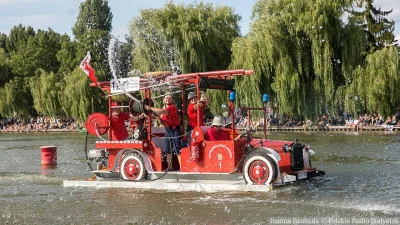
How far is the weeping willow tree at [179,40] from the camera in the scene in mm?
42441

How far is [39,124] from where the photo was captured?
66250mm

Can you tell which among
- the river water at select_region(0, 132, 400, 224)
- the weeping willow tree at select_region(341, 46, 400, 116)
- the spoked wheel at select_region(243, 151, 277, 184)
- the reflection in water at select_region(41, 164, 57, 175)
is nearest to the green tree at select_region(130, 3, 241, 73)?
the weeping willow tree at select_region(341, 46, 400, 116)

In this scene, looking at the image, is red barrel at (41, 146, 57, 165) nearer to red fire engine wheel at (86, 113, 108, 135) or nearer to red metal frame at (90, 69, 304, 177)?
red fire engine wheel at (86, 113, 108, 135)

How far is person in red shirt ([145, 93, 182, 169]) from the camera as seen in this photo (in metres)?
15.2

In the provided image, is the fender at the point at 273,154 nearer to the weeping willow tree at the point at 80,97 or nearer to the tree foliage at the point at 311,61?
the tree foliage at the point at 311,61

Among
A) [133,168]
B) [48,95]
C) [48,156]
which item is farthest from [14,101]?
[133,168]

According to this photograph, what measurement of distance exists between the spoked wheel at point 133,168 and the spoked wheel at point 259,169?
9.30ft

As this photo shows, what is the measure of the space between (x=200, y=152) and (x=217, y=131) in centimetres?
66

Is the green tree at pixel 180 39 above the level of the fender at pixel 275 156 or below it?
above

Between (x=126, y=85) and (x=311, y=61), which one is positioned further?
(x=311, y=61)

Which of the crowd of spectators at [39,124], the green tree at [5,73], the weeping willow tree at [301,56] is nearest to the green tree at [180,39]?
the weeping willow tree at [301,56]

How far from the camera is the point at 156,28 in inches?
1731

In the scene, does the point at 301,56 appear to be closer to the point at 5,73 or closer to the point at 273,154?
the point at 273,154

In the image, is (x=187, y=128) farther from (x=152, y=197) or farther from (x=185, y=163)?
(x=152, y=197)
